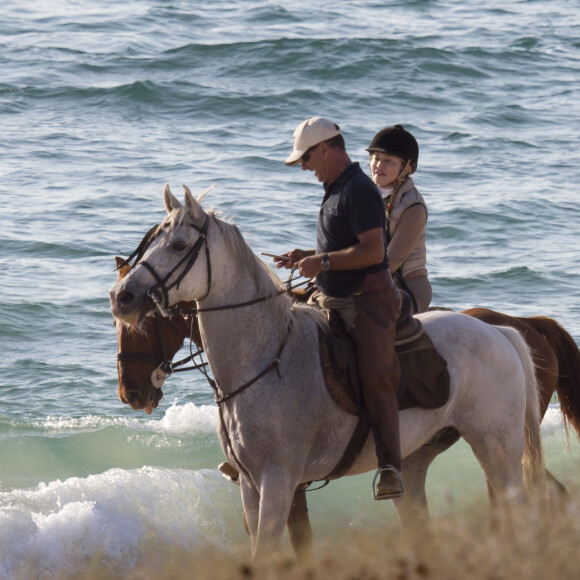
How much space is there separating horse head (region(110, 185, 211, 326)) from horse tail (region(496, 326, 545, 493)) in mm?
2063

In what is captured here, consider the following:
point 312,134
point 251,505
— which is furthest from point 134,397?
point 312,134

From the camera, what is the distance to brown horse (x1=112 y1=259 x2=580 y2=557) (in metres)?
6.27

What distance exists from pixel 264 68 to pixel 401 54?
11.3ft

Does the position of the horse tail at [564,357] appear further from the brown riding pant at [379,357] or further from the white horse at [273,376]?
the brown riding pant at [379,357]

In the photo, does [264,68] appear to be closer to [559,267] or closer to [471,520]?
[559,267]

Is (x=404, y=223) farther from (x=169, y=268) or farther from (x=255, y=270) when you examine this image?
(x=169, y=268)

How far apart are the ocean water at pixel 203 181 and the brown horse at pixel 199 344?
1.17 feet

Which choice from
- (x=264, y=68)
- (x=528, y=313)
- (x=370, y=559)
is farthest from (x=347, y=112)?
(x=370, y=559)

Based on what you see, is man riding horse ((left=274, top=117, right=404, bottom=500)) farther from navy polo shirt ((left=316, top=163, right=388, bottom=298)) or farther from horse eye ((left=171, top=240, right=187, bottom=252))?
horse eye ((left=171, top=240, right=187, bottom=252))

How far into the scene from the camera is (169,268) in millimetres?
5094

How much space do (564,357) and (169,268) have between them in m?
3.24

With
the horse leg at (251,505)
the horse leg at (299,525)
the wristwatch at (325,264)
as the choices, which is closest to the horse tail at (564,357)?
the horse leg at (299,525)

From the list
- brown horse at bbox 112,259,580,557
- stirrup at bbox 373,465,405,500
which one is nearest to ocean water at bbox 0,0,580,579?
stirrup at bbox 373,465,405,500

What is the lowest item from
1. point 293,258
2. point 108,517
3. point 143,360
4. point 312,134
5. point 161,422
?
point 161,422
